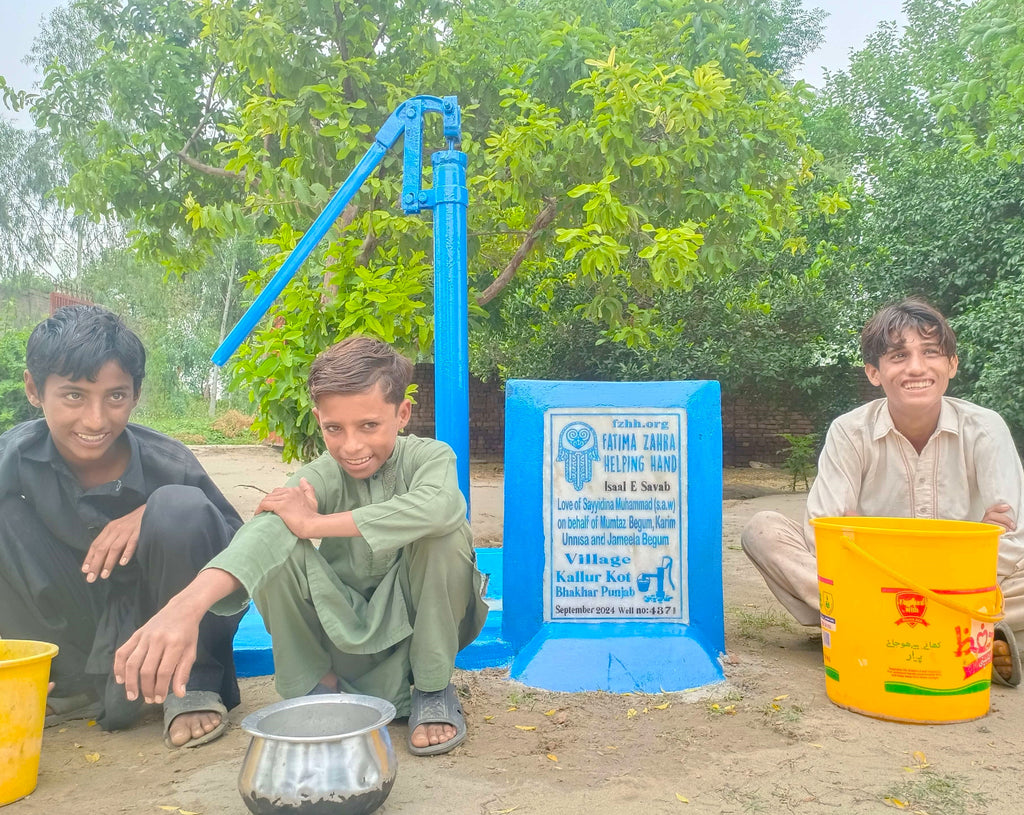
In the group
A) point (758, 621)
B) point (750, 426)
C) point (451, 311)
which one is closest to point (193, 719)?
point (451, 311)

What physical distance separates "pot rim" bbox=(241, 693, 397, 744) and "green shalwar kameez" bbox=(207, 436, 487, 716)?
0.23 meters

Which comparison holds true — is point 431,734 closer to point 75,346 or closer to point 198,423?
point 75,346

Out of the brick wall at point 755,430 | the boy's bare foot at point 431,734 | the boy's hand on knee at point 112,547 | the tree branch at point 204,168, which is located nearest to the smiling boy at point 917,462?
the boy's bare foot at point 431,734

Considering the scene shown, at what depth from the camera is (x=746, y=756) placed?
70.0 inches

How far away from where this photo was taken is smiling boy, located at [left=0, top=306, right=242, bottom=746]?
194 cm

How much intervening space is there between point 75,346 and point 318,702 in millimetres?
999

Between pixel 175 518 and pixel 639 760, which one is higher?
pixel 175 518

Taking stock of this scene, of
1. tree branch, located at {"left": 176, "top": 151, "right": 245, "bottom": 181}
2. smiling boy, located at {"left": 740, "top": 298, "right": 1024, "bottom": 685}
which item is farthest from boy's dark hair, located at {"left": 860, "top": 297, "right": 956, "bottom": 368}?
tree branch, located at {"left": 176, "top": 151, "right": 245, "bottom": 181}

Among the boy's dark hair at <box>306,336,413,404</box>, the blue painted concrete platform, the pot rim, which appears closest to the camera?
the pot rim

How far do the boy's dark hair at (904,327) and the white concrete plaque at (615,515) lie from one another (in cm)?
57

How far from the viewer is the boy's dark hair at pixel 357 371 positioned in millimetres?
1871

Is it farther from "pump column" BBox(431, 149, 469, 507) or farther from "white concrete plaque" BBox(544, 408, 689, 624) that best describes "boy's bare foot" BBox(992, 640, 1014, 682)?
"pump column" BBox(431, 149, 469, 507)

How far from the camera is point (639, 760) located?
69.5 inches

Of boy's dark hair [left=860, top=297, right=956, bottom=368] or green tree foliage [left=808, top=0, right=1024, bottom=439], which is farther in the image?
green tree foliage [left=808, top=0, right=1024, bottom=439]
